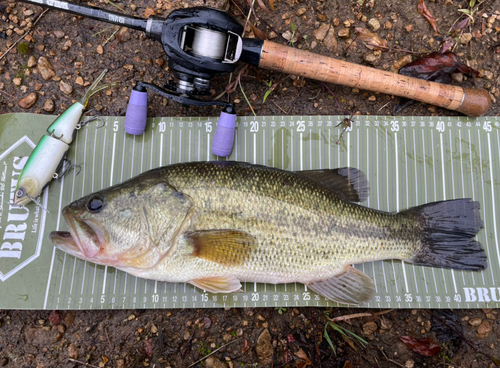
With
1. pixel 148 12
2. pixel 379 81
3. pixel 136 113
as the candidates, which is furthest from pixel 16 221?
pixel 379 81

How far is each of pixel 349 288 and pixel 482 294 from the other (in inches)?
51.6

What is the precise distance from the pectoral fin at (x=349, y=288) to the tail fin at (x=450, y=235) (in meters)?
0.50

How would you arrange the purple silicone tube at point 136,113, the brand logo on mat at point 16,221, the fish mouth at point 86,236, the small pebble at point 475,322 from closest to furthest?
the fish mouth at point 86,236, the purple silicone tube at point 136,113, the brand logo on mat at point 16,221, the small pebble at point 475,322

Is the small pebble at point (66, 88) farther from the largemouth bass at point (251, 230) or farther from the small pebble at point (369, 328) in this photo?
the small pebble at point (369, 328)

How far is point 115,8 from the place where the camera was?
3.08 m

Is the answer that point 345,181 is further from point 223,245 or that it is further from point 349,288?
point 223,245

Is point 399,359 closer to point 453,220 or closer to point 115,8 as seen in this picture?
point 453,220

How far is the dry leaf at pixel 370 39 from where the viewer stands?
311cm

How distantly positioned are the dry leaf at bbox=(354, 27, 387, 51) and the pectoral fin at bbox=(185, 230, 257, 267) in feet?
7.52

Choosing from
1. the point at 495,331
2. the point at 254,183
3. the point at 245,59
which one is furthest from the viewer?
the point at 495,331

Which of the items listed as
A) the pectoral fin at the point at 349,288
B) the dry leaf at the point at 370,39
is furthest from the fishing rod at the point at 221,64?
the pectoral fin at the point at 349,288

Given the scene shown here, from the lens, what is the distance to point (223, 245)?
240 centimetres

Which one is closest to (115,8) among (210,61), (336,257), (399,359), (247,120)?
(210,61)

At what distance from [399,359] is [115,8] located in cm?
436
